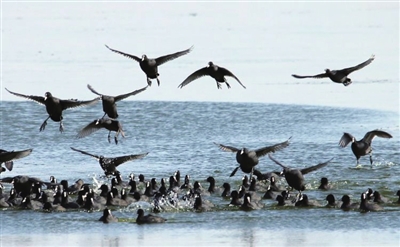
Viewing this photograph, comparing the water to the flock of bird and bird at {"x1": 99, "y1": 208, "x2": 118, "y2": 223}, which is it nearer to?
bird at {"x1": 99, "y1": 208, "x2": 118, "y2": 223}

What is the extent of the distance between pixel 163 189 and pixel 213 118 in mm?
9134

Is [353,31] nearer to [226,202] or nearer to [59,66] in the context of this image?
[59,66]

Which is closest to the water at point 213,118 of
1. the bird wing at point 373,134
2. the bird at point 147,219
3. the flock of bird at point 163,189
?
the bird at point 147,219

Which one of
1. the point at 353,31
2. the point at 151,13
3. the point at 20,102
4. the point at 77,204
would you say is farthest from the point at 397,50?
the point at 151,13

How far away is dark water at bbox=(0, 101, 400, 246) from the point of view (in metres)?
17.4

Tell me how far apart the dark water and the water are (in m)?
0.04

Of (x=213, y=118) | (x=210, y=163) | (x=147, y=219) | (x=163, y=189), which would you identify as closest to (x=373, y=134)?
(x=210, y=163)

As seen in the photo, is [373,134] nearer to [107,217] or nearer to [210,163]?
[210,163]

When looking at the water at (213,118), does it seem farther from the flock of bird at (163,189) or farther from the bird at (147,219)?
the flock of bird at (163,189)

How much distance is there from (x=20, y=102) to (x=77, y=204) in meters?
12.9

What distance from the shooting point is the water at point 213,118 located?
1802cm

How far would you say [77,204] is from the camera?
20234 millimetres

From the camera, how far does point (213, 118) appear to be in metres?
30.2

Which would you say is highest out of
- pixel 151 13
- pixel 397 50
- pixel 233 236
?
pixel 151 13
